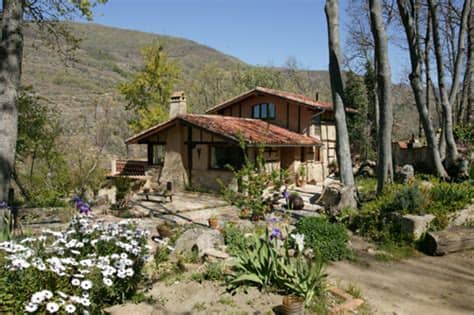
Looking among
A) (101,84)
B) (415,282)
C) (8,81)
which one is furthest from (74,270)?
(101,84)

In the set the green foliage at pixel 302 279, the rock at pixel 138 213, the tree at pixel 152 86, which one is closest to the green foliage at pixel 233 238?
the green foliage at pixel 302 279

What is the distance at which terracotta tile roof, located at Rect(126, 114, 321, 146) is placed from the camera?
595 inches

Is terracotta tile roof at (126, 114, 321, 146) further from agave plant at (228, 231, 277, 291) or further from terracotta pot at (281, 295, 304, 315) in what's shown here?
terracotta pot at (281, 295, 304, 315)

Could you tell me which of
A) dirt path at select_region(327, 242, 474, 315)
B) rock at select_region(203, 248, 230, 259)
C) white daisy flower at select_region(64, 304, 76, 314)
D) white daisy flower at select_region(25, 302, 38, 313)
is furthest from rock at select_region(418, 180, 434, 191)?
white daisy flower at select_region(25, 302, 38, 313)

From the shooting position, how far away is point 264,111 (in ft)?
70.3

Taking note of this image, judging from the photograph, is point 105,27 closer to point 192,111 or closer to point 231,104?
point 192,111

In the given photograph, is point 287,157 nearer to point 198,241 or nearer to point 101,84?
point 198,241

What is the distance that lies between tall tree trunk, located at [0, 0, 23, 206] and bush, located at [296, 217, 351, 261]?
5.37 metres

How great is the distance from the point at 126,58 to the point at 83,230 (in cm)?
6088

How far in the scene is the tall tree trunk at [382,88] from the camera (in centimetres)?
948

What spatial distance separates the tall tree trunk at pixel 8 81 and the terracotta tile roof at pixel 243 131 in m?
8.45

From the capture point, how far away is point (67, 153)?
47.5 ft

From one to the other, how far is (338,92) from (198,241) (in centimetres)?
601

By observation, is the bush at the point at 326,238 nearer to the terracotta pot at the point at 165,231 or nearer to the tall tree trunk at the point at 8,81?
the terracotta pot at the point at 165,231
